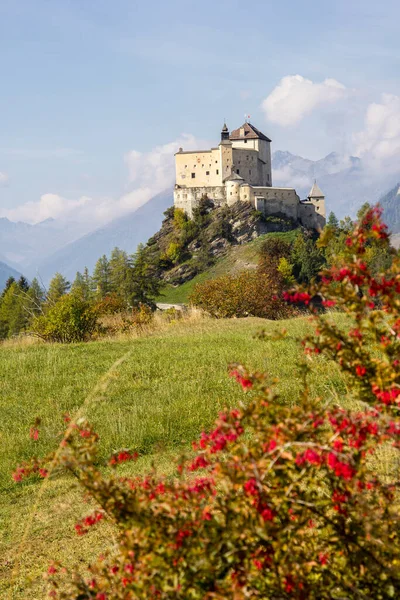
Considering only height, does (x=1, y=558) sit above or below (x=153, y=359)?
below

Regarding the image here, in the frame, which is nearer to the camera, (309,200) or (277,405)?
(277,405)

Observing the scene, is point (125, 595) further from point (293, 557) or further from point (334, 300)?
point (334, 300)

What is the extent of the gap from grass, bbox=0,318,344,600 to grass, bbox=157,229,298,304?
62751 mm

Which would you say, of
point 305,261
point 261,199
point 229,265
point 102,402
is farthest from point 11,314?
point 102,402

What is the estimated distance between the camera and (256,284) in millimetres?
37312

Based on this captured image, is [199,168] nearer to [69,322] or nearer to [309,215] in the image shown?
[309,215]

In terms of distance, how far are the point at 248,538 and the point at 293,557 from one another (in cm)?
21

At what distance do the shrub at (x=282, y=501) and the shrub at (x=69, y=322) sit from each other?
17522 millimetres

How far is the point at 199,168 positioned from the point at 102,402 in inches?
3290

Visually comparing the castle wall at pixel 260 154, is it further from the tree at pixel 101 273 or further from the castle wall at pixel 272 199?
the tree at pixel 101 273

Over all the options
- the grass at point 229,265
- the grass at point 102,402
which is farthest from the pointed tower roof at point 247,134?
the grass at point 102,402

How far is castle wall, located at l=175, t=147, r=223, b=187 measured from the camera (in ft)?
298

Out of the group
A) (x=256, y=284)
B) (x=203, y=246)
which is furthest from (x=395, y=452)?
(x=203, y=246)

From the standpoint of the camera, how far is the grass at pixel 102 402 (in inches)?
265
